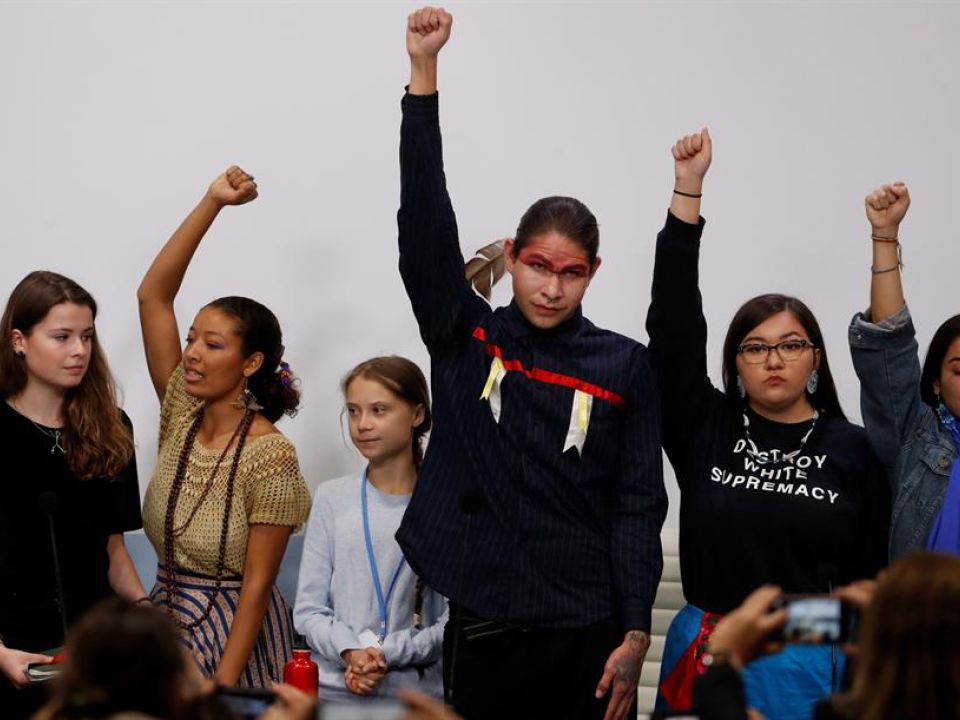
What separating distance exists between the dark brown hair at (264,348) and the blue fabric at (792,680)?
3.61ft

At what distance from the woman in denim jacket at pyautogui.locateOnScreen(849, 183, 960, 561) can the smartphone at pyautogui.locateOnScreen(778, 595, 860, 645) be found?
746 millimetres

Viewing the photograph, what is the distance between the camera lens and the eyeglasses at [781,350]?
2.78 meters

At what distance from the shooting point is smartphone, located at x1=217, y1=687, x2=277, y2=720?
2.01m

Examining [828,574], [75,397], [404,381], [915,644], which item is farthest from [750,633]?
[75,397]

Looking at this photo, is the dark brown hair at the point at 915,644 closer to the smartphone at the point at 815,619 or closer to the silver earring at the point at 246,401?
the smartphone at the point at 815,619

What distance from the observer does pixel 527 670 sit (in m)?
2.66

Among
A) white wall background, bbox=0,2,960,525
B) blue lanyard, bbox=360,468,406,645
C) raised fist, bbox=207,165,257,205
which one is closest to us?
blue lanyard, bbox=360,468,406,645

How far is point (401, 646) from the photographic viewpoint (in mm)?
2916

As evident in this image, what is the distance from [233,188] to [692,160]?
1.04m

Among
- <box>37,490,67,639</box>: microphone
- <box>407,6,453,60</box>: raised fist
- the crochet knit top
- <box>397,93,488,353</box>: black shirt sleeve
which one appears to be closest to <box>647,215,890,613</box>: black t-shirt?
<box>397,93,488,353</box>: black shirt sleeve

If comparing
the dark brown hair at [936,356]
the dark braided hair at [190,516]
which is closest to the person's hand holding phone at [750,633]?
the dark brown hair at [936,356]

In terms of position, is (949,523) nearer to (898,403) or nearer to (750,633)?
(898,403)

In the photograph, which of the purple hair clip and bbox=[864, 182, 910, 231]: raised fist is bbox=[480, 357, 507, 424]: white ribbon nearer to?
the purple hair clip

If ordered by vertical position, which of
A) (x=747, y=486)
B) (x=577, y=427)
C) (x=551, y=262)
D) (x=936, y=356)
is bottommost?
(x=747, y=486)
